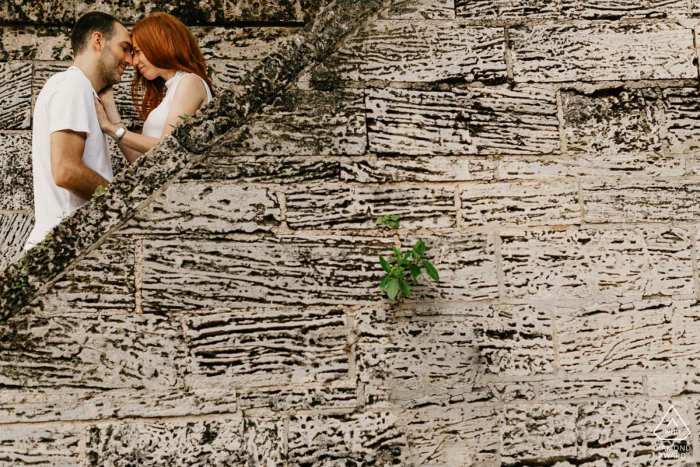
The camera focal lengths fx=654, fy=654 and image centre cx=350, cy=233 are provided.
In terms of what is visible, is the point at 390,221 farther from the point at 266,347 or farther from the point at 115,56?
the point at 115,56

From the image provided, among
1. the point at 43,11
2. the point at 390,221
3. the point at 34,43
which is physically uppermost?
the point at 43,11

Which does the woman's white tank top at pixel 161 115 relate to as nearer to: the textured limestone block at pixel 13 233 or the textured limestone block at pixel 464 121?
the textured limestone block at pixel 464 121

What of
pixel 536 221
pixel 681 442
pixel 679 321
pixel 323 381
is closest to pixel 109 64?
pixel 323 381

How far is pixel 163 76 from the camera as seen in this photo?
321 centimetres

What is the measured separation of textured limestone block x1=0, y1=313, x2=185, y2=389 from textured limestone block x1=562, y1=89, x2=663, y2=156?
6.09ft

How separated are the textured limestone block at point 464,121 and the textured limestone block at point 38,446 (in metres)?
1.65

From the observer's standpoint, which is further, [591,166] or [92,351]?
[591,166]

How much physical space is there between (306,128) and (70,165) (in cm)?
98

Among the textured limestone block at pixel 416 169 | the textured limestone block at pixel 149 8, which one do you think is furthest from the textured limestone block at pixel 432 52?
the textured limestone block at pixel 149 8

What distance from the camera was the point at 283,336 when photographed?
2.59 metres

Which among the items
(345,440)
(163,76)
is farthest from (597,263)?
(163,76)

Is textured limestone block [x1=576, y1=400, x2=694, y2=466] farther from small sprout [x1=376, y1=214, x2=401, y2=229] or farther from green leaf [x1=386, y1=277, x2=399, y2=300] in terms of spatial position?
small sprout [x1=376, y1=214, x2=401, y2=229]

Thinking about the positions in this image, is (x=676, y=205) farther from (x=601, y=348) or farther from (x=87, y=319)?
(x=87, y=319)

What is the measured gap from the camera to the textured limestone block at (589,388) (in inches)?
105
